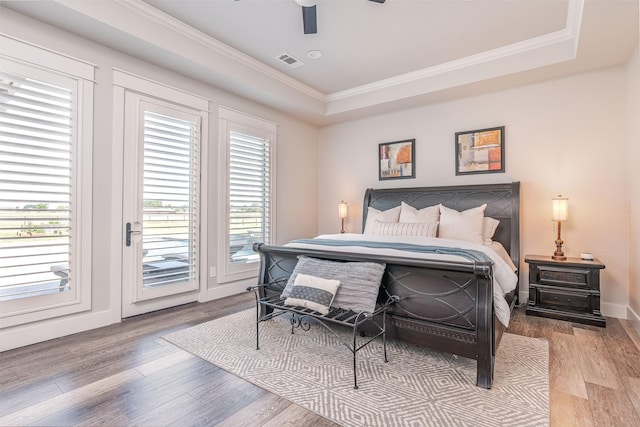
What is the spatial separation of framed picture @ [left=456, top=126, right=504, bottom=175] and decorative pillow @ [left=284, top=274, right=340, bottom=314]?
2925 millimetres

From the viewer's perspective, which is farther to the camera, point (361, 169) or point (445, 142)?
point (361, 169)

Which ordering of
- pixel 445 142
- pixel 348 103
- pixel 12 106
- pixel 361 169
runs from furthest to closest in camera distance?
pixel 361 169, pixel 348 103, pixel 445 142, pixel 12 106

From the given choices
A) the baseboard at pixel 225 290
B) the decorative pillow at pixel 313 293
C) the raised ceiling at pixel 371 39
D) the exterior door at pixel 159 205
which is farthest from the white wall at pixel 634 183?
the exterior door at pixel 159 205

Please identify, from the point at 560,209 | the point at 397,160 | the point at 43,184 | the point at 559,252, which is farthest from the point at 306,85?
the point at 559,252

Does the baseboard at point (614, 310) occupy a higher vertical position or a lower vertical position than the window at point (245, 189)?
lower

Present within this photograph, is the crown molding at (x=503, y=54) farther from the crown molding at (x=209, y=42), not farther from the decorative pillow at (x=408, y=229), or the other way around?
the decorative pillow at (x=408, y=229)

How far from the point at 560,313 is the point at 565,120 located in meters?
2.19

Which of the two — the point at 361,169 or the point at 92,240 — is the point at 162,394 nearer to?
the point at 92,240

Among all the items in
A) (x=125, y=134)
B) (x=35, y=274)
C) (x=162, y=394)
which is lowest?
(x=162, y=394)

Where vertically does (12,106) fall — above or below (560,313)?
above

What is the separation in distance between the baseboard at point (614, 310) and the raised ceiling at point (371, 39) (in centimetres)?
259

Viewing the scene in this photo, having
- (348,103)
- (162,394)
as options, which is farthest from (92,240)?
(348,103)

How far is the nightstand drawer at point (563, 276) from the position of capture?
10.8 feet

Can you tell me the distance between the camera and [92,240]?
307cm
